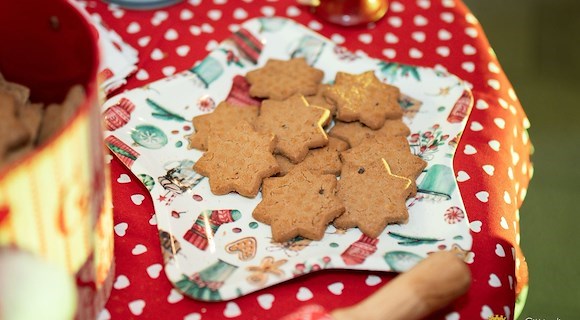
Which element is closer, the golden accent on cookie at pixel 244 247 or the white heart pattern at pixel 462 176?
the golden accent on cookie at pixel 244 247

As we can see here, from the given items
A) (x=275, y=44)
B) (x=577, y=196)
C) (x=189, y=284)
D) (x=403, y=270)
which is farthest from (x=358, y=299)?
(x=577, y=196)

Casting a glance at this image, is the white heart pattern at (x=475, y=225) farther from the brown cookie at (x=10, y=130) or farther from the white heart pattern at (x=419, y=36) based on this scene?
the brown cookie at (x=10, y=130)

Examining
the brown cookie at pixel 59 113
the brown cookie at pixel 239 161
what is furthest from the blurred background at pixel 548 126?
the brown cookie at pixel 59 113

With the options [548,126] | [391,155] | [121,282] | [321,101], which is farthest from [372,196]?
[548,126]

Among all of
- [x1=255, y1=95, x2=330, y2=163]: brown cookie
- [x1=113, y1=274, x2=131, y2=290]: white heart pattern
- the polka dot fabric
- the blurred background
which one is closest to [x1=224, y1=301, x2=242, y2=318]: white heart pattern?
the polka dot fabric

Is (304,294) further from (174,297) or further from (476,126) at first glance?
(476,126)

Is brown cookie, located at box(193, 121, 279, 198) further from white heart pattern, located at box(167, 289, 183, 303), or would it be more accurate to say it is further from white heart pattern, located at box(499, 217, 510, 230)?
white heart pattern, located at box(499, 217, 510, 230)
